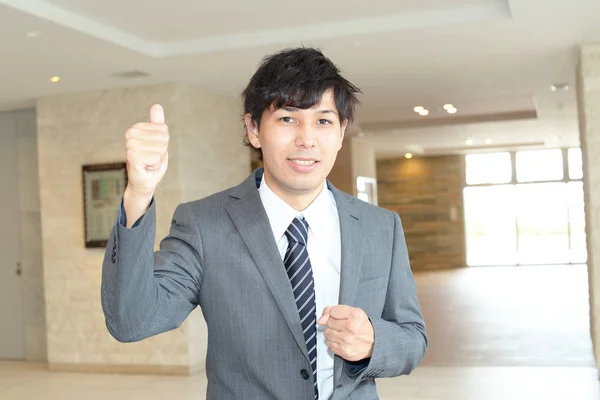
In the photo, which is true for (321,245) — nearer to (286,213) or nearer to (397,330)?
(286,213)

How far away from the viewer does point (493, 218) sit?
22.7 meters

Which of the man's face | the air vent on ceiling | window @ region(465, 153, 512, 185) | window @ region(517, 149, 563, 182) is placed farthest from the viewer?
window @ region(465, 153, 512, 185)

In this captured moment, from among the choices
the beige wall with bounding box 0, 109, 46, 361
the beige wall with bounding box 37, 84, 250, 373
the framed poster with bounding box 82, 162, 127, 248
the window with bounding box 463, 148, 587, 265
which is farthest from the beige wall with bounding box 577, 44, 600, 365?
the window with bounding box 463, 148, 587, 265

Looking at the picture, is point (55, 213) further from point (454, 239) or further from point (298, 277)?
point (454, 239)

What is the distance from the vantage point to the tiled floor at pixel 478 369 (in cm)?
736

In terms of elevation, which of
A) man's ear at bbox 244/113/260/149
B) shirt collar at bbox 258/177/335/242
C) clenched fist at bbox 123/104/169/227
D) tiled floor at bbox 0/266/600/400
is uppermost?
man's ear at bbox 244/113/260/149

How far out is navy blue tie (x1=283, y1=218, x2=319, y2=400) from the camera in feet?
5.37

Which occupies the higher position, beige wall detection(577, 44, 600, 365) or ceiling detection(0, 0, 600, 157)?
ceiling detection(0, 0, 600, 157)

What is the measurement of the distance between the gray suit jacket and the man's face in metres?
0.10

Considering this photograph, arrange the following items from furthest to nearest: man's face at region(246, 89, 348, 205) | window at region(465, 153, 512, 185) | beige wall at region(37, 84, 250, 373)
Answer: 1. window at region(465, 153, 512, 185)
2. beige wall at region(37, 84, 250, 373)
3. man's face at region(246, 89, 348, 205)

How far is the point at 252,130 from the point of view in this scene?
6.02 feet

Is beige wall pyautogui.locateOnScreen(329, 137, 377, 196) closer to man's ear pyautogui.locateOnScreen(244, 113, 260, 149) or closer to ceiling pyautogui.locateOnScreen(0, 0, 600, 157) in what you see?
ceiling pyautogui.locateOnScreen(0, 0, 600, 157)

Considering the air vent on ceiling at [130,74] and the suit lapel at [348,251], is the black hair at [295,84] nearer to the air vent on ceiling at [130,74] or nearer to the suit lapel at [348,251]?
the suit lapel at [348,251]

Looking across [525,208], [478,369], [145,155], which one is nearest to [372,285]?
[145,155]
